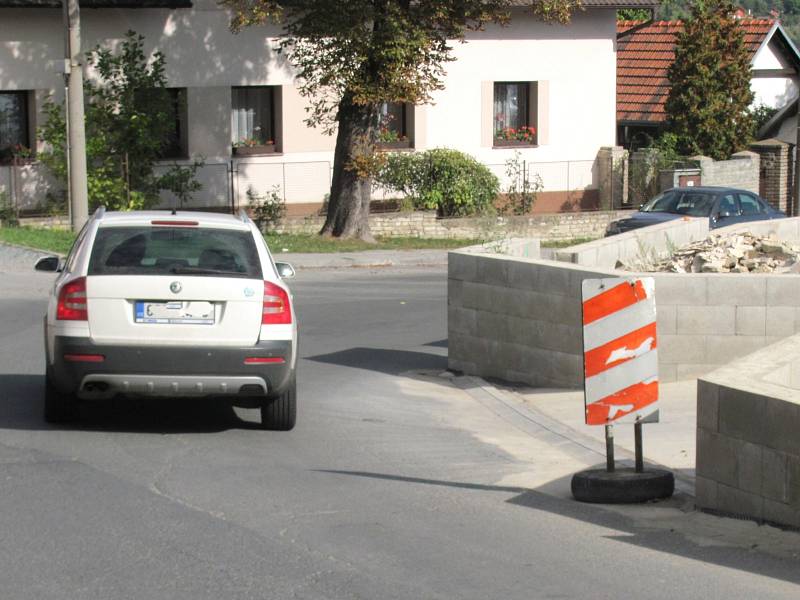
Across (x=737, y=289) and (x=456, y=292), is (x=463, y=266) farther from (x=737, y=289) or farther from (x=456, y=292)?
(x=737, y=289)

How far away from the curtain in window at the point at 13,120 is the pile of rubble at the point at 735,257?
17.4 m

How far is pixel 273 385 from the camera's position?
987 cm

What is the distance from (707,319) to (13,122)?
2024 cm

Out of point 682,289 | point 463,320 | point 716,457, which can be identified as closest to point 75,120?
point 463,320

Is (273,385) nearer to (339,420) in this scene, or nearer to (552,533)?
(339,420)

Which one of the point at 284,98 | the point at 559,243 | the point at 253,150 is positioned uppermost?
the point at 284,98

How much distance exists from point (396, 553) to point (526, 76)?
2876cm

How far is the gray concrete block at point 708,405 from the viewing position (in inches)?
319

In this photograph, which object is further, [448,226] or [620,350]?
[448,226]

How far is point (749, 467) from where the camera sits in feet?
25.9

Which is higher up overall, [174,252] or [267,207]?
[174,252]

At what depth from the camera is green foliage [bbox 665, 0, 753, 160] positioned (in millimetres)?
37531

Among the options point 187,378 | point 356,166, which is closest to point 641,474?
point 187,378

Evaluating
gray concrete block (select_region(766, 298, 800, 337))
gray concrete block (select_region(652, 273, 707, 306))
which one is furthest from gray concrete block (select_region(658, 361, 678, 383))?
gray concrete block (select_region(766, 298, 800, 337))
